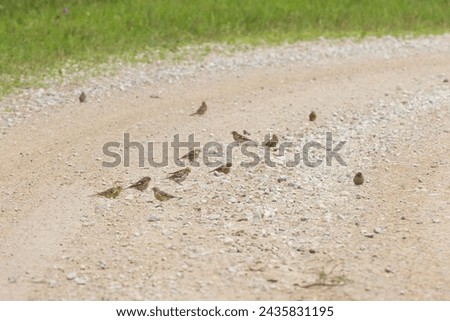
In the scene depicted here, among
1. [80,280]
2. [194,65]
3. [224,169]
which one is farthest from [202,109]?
[80,280]

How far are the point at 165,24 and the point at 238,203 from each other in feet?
37.6

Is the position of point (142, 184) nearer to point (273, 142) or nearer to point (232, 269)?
point (273, 142)

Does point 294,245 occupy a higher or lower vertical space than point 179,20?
lower

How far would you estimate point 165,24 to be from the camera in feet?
76.1

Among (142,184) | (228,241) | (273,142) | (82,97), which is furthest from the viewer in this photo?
(82,97)

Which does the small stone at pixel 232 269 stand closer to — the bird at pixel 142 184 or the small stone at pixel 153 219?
the small stone at pixel 153 219

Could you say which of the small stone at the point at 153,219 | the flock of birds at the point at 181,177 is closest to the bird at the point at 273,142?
the flock of birds at the point at 181,177

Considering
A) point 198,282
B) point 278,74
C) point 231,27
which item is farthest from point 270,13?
point 198,282

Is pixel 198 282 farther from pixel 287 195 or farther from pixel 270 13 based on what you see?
pixel 270 13

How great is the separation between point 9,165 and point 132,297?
5.68 m

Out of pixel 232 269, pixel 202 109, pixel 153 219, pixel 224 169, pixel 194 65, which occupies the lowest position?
pixel 232 269

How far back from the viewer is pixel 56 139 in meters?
16.0

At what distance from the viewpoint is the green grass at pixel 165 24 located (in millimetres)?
20688

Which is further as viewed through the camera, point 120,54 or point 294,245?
point 120,54
